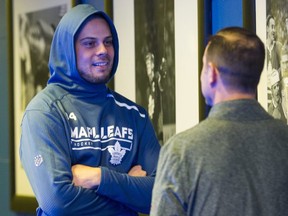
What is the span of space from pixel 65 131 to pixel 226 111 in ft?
2.23

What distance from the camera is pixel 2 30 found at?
11.2ft

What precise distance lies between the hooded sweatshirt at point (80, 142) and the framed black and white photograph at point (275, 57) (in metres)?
0.50

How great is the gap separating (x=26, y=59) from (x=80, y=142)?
151 cm

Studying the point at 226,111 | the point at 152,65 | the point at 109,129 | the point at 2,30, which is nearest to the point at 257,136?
the point at 226,111

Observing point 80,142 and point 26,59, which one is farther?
point 26,59

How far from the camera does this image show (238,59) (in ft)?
4.44

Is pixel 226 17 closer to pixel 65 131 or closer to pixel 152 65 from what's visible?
pixel 152 65

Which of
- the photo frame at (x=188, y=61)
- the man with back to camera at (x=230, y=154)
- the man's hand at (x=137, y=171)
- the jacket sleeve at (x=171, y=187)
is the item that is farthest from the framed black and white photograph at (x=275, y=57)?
the jacket sleeve at (x=171, y=187)

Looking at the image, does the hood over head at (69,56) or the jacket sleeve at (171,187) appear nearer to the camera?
the jacket sleeve at (171,187)

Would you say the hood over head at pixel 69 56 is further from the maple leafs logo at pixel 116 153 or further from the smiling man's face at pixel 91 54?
the maple leafs logo at pixel 116 153

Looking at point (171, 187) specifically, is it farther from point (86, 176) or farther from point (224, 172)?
point (86, 176)

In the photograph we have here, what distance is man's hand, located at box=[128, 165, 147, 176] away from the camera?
6.29ft

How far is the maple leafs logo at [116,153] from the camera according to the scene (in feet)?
6.20

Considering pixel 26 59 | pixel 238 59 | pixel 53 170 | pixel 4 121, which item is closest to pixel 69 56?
pixel 53 170
